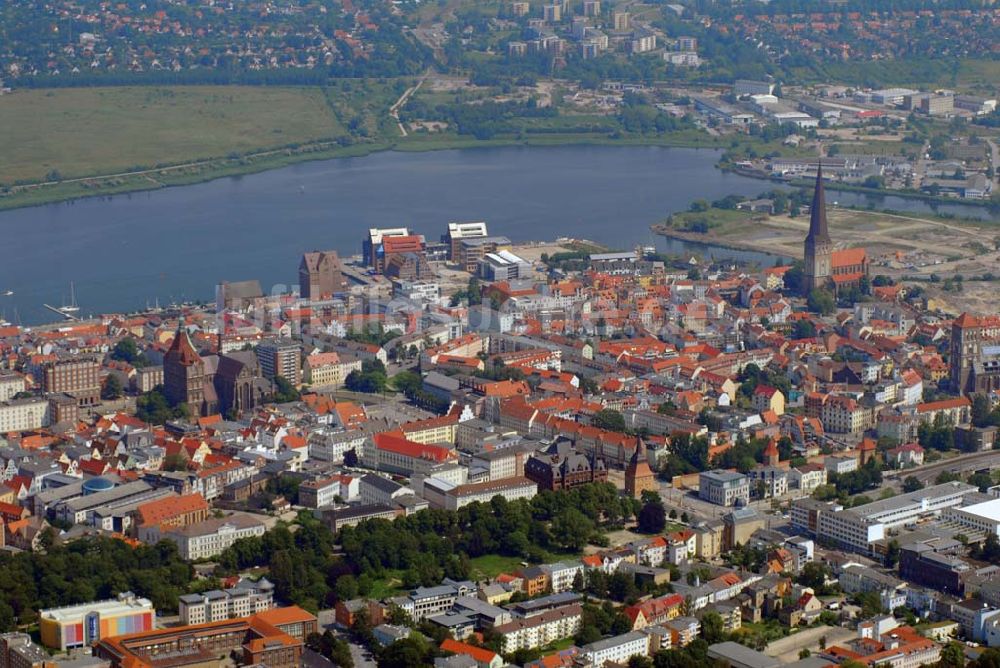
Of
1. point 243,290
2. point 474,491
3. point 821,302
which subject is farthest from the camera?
point 821,302

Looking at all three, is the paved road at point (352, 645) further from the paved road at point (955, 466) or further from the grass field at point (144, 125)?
the grass field at point (144, 125)

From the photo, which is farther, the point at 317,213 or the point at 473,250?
the point at 317,213

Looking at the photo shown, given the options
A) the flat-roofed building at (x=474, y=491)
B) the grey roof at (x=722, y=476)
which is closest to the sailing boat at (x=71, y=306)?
the flat-roofed building at (x=474, y=491)

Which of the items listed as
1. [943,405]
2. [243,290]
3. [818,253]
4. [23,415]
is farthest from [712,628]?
[818,253]

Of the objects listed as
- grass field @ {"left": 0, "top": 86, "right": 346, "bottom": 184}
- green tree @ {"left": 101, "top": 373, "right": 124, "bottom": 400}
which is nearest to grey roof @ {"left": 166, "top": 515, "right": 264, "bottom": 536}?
green tree @ {"left": 101, "top": 373, "right": 124, "bottom": 400}

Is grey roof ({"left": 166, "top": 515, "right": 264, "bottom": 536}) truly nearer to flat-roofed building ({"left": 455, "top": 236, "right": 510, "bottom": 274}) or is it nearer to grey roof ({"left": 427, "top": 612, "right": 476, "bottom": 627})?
grey roof ({"left": 427, "top": 612, "right": 476, "bottom": 627})

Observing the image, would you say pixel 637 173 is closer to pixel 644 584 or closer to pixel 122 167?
pixel 122 167

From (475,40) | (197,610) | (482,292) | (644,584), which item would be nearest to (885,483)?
(644,584)

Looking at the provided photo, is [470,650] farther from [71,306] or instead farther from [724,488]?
[71,306]
